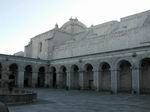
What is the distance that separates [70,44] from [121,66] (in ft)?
42.1

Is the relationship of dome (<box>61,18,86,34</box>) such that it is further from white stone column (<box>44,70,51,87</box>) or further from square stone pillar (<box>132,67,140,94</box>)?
square stone pillar (<box>132,67,140,94</box>)

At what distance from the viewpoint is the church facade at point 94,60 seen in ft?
86.4

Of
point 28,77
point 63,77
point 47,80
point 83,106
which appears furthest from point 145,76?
point 28,77

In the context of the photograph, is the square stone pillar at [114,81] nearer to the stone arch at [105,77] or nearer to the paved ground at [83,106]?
the stone arch at [105,77]

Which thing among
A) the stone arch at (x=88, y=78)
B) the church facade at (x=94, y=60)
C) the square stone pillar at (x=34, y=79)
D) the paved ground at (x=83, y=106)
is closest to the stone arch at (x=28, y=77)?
the church facade at (x=94, y=60)

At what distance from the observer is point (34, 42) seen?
48.6 metres

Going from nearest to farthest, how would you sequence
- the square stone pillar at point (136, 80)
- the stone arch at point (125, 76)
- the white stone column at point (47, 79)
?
1. the square stone pillar at point (136, 80)
2. the stone arch at point (125, 76)
3. the white stone column at point (47, 79)

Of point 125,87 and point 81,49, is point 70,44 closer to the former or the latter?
point 81,49

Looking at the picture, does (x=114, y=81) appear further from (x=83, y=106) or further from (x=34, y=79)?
(x=34, y=79)

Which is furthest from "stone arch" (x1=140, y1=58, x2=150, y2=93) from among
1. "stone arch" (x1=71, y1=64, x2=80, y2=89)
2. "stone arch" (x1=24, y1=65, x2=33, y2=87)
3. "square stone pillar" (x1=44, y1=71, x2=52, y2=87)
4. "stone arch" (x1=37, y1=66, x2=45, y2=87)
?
"stone arch" (x1=24, y1=65, x2=33, y2=87)

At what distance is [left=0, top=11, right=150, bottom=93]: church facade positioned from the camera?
26.3 metres

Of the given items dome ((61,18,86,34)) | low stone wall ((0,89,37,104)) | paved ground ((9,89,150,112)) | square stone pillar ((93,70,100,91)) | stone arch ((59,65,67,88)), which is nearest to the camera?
paved ground ((9,89,150,112))

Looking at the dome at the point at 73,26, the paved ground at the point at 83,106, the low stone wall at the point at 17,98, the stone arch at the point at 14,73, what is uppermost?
the dome at the point at 73,26

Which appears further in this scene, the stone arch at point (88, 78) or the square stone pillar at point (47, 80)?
the square stone pillar at point (47, 80)
